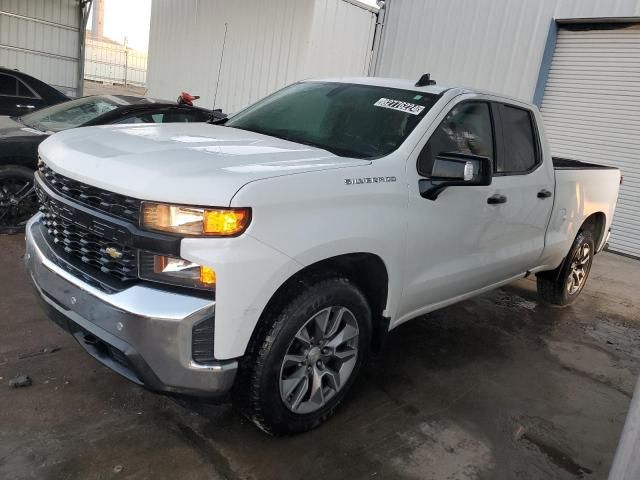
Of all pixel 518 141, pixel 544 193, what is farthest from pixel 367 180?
pixel 544 193

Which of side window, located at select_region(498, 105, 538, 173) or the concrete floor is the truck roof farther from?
the concrete floor

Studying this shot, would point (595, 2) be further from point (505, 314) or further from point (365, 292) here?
point (365, 292)

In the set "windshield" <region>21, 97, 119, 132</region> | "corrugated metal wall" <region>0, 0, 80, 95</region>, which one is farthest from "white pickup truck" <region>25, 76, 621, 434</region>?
"corrugated metal wall" <region>0, 0, 80, 95</region>

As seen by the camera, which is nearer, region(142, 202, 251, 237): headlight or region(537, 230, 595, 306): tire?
region(142, 202, 251, 237): headlight

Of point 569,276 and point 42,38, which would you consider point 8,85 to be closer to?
point 42,38

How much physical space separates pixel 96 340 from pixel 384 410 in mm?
1658

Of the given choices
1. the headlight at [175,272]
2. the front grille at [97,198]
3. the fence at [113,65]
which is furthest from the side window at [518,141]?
the fence at [113,65]

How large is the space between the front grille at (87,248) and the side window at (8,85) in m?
6.35

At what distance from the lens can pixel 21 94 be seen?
26.8 ft

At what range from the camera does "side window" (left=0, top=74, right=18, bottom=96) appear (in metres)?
8.02

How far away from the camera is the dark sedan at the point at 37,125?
16.9ft

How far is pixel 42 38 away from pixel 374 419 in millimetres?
15118

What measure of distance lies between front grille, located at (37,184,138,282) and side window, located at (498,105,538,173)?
2.64 m

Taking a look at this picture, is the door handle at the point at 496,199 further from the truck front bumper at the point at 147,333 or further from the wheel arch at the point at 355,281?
the truck front bumper at the point at 147,333
